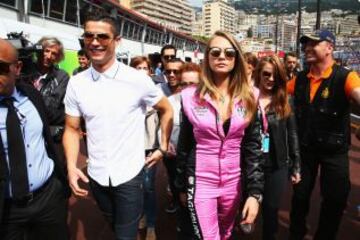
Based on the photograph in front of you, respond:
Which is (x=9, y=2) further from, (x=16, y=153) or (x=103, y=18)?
(x=16, y=153)

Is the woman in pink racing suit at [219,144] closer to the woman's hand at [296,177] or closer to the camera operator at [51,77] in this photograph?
the woman's hand at [296,177]

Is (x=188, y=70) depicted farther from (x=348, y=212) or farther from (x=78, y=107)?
(x=348, y=212)

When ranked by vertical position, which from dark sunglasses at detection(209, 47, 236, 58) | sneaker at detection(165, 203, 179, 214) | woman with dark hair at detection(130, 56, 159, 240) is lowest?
sneaker at detection(165, 203, 179, 214)

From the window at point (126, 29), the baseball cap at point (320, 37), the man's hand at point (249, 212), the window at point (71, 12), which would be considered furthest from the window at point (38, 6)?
the man's hand at point (249, 212)

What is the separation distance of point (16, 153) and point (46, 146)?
0.32m

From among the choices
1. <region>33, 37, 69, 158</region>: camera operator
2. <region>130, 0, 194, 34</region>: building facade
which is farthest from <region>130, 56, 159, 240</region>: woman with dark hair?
<region>130, 0, 194, 34</region>: building facade

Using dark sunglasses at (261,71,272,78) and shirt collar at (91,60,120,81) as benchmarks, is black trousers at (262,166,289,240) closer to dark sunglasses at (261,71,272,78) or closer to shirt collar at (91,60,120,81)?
dark sunglasses at (261,71,272,78)

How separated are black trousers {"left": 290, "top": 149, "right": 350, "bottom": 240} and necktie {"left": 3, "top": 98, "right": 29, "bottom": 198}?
252cm

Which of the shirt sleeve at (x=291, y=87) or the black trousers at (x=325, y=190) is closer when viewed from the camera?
the black trousers at (x=325, y=190)

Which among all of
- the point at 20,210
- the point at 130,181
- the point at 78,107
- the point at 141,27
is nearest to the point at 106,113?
the point at 78,107

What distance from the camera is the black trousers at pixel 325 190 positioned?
12.5 feet

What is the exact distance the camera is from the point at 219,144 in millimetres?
2664

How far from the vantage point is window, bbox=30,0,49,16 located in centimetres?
2144

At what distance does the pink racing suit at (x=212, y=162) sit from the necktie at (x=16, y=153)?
971 mm
